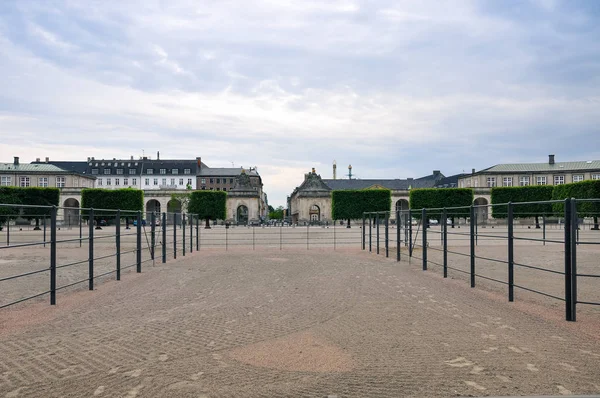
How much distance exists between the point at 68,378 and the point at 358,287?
7745 mm

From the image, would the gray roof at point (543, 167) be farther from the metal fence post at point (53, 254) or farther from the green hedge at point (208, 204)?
the metal fence post at point (53, 254)

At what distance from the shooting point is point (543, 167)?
92.4 metres

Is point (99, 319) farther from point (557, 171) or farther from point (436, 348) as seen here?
point (557, 171)

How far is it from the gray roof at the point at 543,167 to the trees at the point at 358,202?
3295 cm

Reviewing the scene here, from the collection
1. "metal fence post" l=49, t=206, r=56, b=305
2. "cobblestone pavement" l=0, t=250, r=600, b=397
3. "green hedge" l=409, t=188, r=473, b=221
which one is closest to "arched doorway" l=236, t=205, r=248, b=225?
"green hedge" l=409, t=188, r=473, b=221

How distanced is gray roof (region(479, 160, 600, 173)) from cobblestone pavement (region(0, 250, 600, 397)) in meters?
89.7

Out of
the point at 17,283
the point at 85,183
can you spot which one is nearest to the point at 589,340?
the point at 17,283

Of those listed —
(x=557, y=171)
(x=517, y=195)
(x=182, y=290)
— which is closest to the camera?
(x=182, y=290)

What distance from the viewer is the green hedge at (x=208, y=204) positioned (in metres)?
68.1

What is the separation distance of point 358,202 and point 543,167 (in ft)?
149

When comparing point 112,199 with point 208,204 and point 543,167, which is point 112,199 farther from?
point 543,167

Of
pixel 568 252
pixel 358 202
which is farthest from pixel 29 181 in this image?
pixel 568 252

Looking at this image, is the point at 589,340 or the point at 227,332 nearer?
the point at 589,340

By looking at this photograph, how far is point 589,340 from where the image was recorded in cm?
659
